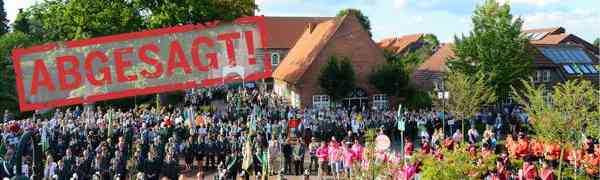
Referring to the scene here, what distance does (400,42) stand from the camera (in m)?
97.7

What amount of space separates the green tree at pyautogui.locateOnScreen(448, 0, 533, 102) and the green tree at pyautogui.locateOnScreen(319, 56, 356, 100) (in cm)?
601

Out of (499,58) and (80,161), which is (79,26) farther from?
(499,58)

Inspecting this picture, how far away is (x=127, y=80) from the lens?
3688cm

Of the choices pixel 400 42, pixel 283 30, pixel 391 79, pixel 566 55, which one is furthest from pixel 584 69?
pixel 400 42

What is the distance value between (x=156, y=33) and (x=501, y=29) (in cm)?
1964

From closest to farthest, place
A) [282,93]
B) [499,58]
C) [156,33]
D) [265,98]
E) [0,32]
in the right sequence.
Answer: [156,33], [499,58], [265,98], [282,93], [0,32]

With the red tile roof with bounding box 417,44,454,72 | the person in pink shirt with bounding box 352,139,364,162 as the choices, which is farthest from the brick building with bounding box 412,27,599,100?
the person in pink shirt with bounding box 352,139,364,162

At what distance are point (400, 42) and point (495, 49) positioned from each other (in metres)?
59.8

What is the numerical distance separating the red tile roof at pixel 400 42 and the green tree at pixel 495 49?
51.3 meters

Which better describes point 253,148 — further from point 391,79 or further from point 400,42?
point 400,42

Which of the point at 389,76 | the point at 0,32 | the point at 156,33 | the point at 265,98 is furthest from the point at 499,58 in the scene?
the point at 0,32


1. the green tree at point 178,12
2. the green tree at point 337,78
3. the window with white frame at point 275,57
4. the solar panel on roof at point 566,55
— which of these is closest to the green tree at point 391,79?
the green tree at point 337,78

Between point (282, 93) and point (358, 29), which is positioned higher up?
point (358, 29)

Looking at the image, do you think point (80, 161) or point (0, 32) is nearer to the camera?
point (80, 161)
